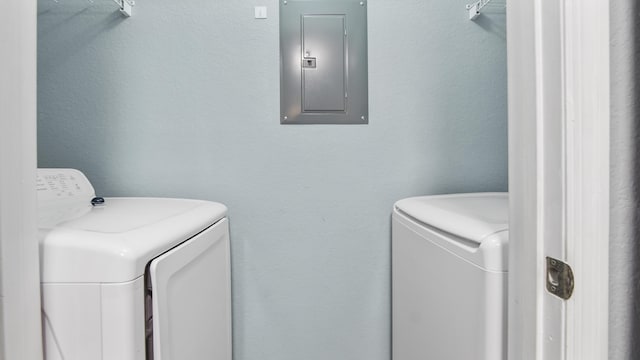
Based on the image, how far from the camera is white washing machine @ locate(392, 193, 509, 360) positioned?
21.8 inches

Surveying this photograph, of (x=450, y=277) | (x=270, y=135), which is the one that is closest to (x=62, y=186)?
(x=270, y=135)

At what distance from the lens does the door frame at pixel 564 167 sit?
0.35m

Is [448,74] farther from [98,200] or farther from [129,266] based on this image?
[98,200]

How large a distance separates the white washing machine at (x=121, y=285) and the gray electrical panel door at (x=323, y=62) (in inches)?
22.9

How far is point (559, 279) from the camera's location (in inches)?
15.1

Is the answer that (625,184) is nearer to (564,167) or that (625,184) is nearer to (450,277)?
(564,167)

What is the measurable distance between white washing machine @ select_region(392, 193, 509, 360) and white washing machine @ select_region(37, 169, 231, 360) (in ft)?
1.90

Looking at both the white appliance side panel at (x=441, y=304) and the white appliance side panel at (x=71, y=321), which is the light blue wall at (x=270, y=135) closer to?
the white appliance side panel at (x=441, y=304)

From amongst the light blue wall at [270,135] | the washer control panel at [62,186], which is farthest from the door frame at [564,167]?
the washer control panel at [62,186]

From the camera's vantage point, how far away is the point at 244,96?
1.12m

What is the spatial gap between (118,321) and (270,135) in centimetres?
75

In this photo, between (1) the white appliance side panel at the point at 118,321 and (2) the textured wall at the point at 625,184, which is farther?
(1) the white appliance side panel at the point at 118,321

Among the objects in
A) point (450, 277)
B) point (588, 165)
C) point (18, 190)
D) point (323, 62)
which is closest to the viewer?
point (588, 165)

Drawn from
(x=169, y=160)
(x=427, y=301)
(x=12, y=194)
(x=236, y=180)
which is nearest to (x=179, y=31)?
(x=169, y=160)
